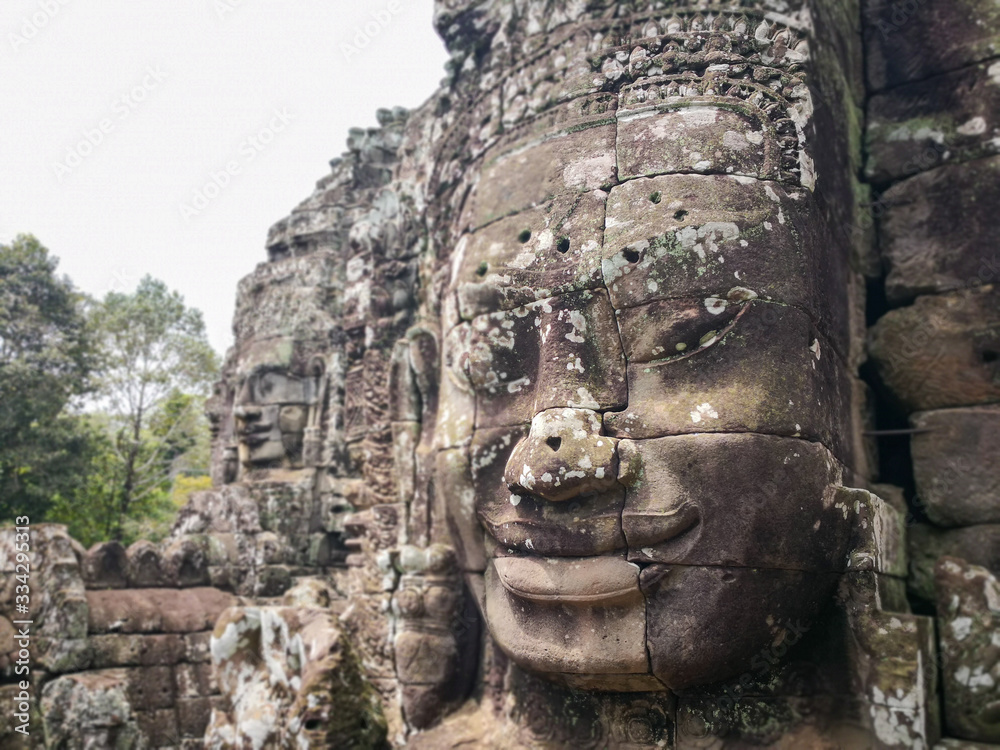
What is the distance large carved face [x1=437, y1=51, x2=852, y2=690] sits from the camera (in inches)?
126

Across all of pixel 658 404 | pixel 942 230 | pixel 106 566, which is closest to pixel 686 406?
pixel 658 404

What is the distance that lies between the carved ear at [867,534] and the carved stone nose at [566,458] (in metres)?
0.92

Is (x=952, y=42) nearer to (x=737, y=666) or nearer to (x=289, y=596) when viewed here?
(x=737, y=666)

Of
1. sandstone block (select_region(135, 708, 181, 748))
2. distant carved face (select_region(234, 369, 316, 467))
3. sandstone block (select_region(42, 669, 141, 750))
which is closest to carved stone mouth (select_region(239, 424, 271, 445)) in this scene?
distant carved face (select_region(234, 369, 316, 467))

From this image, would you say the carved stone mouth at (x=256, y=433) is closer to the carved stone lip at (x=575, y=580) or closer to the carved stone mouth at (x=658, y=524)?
the carved stone lip at (x=575, y=580)

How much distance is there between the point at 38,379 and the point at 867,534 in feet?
57.1

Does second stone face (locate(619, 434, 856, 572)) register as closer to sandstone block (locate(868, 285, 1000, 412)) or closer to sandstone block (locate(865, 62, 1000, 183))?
sandstone block (locate(868, 285, 1000, 412))

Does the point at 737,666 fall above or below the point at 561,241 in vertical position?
below

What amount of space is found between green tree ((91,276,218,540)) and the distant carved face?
963 cm

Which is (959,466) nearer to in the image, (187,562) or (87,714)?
(87,714)

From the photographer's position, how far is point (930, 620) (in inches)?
126

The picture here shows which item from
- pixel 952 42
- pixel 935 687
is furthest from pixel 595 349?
pixel 952 42

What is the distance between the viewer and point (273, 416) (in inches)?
504

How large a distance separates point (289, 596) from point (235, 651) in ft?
1.54
